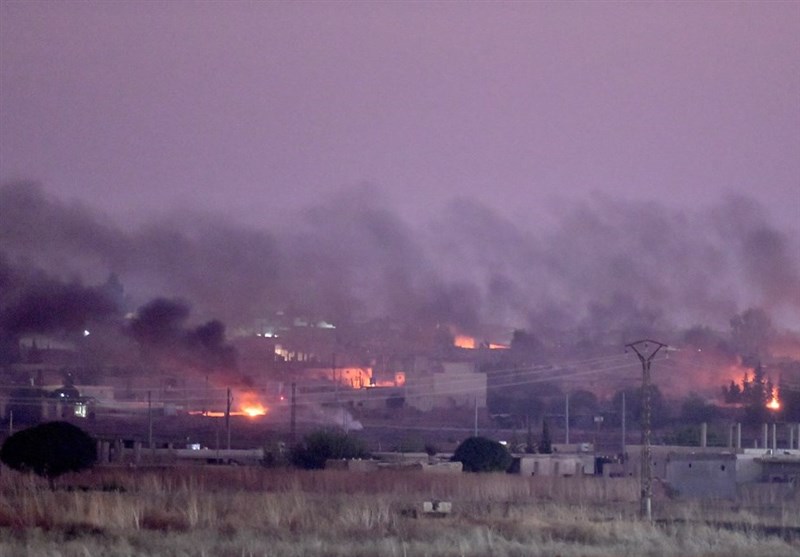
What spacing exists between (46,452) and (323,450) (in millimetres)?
15127

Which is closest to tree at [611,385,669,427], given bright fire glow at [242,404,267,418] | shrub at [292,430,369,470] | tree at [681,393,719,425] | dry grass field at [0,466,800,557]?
tree at [681,393,719,425]

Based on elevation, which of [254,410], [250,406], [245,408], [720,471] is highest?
[250,406]

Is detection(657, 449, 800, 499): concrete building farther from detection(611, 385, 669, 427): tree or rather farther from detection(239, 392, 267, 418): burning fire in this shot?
detection(611, 385, 669, 427): tree

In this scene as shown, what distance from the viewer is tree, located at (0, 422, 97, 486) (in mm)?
44219

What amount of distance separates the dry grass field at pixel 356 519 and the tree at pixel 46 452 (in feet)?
3.45

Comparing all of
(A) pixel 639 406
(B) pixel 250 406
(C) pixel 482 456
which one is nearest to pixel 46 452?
(C) pixel 482 456

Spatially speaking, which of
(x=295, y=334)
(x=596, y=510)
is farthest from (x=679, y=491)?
(x=295, y=334)

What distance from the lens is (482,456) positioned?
171 ft

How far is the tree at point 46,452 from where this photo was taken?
145 feet

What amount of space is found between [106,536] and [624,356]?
91839mm

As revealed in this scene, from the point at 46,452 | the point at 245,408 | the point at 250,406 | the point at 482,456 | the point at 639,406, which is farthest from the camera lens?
the point at 639,406

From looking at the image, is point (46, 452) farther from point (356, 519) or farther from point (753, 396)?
point (753, 396)

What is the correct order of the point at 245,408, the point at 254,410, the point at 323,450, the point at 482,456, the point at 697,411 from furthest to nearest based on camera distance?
the point at 697,411 < the point at 245,408 < the point at 254,410 < the point at 323,450 < the point at 482,456

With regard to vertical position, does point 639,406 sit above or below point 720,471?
above
